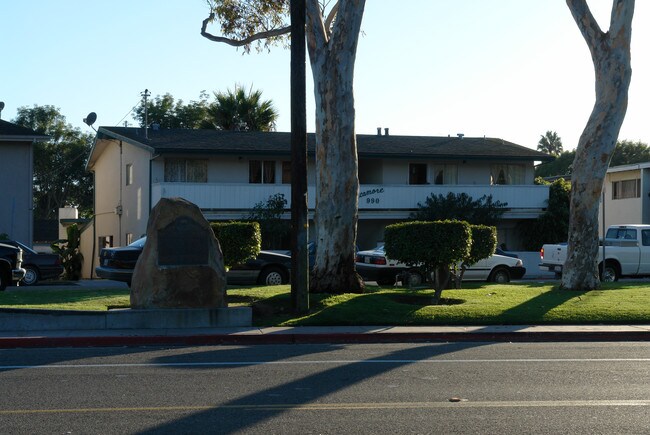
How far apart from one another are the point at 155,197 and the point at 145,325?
20.9 m

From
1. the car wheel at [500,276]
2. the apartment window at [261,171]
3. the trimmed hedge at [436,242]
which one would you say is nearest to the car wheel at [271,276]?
the car wheel at [500,276]

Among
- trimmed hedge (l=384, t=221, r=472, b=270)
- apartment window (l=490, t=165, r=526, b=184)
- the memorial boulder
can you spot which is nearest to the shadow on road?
the memorial boulder

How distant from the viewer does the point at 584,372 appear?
10906 mm

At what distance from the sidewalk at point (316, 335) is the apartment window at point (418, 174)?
2558 cm

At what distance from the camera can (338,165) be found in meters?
18.5

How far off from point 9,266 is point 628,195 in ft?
119

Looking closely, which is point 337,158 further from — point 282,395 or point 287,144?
point 287,144

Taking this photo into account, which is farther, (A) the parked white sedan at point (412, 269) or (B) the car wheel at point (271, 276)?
(A) the parked white sedan at point (412, 269)

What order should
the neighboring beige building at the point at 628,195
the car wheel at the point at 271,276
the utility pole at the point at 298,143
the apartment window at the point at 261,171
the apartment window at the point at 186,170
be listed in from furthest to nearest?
the neighboring beige building at the point at 628,195 < the apartment window at the point at 261,171 < the apartment window at the point at 186,170 < the car wheel at the point at 271,276 < the utility pole at the point at 298,143

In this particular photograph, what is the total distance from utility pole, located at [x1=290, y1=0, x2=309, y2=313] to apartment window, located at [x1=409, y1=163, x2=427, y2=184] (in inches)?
1006

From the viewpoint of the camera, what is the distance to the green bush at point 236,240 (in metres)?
18.2

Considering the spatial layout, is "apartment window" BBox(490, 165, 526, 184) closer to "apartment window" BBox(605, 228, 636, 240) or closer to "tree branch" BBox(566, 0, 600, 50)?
"apartment window" BBox(605, 228, 636, 240)

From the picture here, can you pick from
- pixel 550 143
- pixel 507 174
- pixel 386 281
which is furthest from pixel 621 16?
pixel 550 143

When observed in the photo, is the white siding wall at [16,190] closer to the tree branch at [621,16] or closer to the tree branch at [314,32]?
the tree branch at [314,32]
